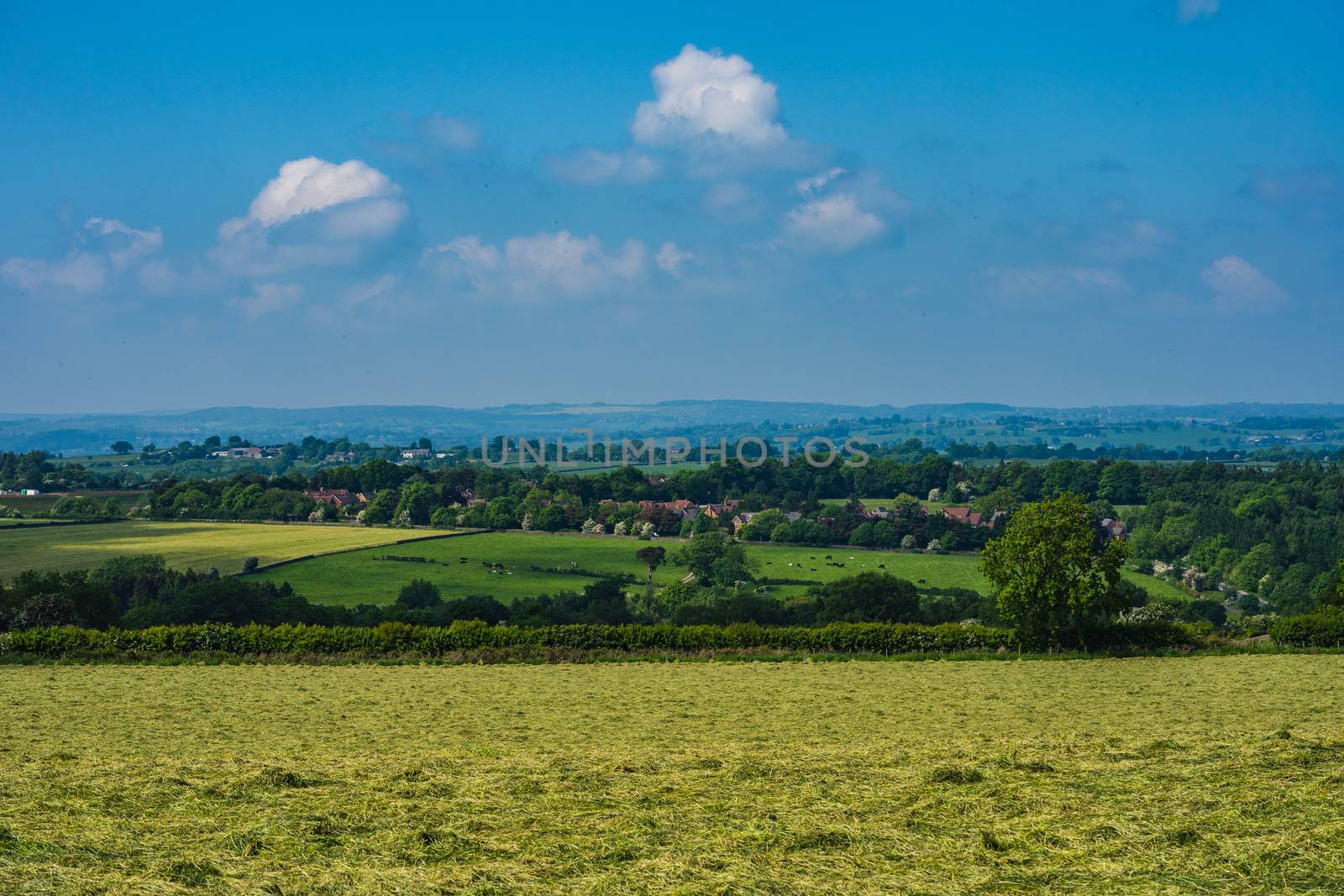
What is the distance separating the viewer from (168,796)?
1248 cm

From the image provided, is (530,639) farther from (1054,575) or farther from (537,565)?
(537,565)

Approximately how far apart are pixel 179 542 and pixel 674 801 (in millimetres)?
69924

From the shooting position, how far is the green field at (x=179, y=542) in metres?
64.1

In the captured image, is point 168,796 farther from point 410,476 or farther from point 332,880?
point 410,476

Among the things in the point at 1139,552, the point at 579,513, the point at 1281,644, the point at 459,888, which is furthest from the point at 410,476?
the point at 459,888

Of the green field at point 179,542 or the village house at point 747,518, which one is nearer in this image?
the green field at point 179,542

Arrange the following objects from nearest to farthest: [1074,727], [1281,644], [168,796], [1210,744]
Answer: [168,796] < [1210,744] < [1074,727] < [1281,644]

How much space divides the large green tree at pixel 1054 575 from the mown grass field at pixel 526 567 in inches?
1217

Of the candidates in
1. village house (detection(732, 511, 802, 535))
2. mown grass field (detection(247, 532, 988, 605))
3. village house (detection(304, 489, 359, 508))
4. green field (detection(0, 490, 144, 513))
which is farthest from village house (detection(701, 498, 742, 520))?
green field (detection(0, 490, 144, 513))

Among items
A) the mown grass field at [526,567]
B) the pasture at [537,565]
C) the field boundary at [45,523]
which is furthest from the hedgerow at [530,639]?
the field boundary at [45,523]

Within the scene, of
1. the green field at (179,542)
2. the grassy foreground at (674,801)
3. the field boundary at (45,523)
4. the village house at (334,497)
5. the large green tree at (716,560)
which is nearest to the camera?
the grassy foreground at (674,801)

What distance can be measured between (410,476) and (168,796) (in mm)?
105588

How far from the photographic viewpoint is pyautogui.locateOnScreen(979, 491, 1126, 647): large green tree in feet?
103

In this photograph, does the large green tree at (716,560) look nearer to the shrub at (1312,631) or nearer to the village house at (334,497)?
the shrub at (1312,631)
